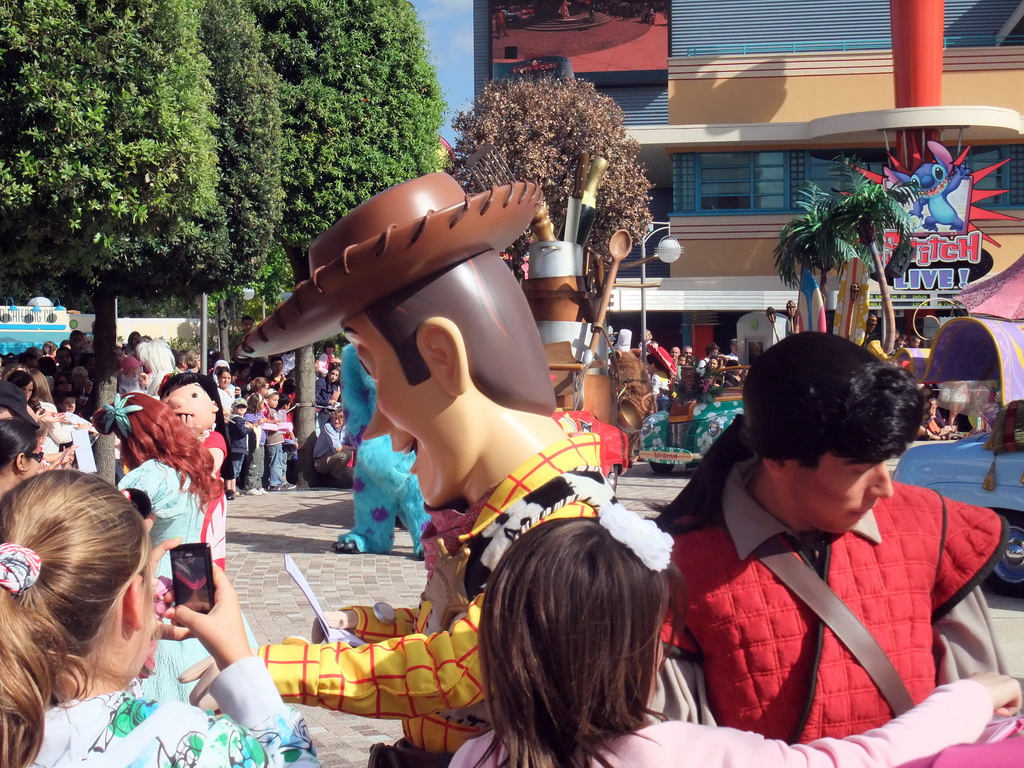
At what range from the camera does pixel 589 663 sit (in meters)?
1.40

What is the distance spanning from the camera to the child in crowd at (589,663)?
140 cm

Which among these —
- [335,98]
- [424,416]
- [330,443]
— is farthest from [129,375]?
[424,416]

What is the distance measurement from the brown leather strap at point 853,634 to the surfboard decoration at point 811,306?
23.2 ft

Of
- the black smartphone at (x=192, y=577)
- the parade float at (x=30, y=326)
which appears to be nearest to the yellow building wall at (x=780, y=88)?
the parade float at (x=30, y=326)

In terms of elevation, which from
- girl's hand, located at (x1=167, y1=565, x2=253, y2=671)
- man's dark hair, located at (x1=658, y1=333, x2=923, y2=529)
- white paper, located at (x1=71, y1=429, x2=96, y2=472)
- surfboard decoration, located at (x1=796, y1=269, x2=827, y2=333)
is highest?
surfboard decoration, located at (x1=796, y1=269, x2=827, y2=333)

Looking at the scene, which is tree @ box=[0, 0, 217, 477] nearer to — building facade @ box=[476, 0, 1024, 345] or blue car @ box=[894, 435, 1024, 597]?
blue car @ box=[894, 435, 1024, 597]

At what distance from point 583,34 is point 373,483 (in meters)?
32.7

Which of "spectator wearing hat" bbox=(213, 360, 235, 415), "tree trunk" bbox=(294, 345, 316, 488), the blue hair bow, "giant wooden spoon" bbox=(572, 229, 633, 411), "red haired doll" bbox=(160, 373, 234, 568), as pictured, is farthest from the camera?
"tree trunk" bbox=(294, 345, 316, 488)

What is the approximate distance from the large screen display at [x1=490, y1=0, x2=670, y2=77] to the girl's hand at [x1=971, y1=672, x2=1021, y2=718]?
37279mm

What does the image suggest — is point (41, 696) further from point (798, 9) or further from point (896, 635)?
point (798, 9)

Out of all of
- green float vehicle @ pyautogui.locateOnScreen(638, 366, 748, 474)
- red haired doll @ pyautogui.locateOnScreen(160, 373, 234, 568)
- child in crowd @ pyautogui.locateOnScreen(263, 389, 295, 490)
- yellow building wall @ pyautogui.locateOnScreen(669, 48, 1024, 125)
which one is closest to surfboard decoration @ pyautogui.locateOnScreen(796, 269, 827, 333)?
green float vehicle @ pyautogui.locateOnScreen(638, 366, 748, 474)

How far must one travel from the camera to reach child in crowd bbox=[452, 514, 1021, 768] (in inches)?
55.2

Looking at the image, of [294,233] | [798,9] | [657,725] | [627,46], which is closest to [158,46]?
[294,233]

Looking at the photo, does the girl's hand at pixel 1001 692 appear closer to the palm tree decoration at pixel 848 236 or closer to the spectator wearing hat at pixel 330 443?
the palm tree decoration at pixel 848 236
